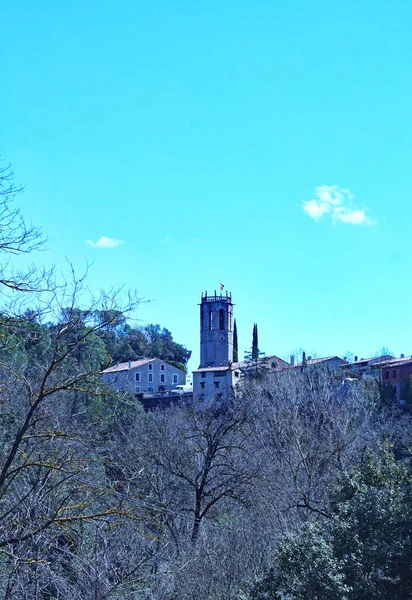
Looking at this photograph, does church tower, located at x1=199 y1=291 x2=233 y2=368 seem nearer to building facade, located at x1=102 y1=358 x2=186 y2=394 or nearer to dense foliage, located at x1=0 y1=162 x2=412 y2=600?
building facade, located at x1=102 y1=358 x2=186 y2=394

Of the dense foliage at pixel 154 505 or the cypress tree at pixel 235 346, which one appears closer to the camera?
the dense foliage at pixel 154 505

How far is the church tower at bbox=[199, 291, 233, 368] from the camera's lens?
71.1 m

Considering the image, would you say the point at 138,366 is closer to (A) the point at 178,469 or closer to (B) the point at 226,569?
(A) the point at 178,469

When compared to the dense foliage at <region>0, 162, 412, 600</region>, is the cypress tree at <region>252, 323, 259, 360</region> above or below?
above

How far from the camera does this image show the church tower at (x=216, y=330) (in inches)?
2798

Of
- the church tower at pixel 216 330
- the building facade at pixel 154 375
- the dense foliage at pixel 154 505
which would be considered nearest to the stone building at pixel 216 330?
the church tower at pixel 216 330

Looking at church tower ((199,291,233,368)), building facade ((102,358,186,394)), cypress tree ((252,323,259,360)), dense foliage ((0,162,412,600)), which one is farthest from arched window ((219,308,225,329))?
dense foliage ((0,162,412,600))

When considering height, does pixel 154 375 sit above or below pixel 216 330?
below

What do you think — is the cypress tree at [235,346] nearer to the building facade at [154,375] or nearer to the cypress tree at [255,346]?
the building facade at [154,375]

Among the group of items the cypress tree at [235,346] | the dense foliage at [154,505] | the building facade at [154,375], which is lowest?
the dense foliage at [154,505]

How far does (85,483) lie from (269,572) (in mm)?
4479

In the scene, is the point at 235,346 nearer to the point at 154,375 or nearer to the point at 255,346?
the point at 154,375

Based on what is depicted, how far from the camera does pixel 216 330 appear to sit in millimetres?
72562

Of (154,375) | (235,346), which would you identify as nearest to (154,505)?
(154,375)
